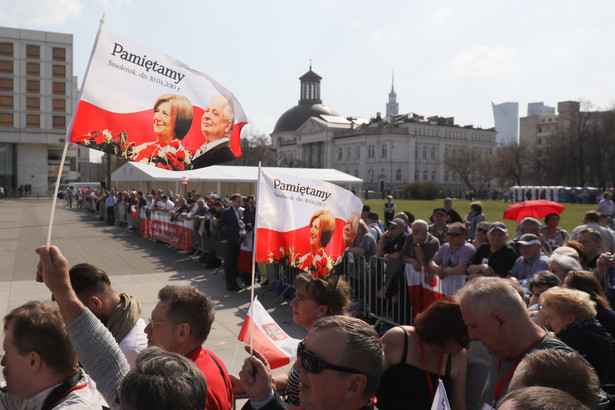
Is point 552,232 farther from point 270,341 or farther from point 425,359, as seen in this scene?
point 425,359

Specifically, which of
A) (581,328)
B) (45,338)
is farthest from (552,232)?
(45,338)

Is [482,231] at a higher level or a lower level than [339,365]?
higher

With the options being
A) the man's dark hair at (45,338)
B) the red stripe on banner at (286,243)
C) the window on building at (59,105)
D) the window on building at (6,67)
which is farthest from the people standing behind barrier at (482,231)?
the window on building at (6,67)

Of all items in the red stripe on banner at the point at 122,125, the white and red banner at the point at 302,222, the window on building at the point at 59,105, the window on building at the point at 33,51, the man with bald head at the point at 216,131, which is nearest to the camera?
the red stripe on banner at the point at 122,125

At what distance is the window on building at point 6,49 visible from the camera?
3054 inches

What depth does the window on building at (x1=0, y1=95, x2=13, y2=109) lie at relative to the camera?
78625 mm

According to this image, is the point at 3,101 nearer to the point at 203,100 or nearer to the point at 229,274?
the point at 229,274

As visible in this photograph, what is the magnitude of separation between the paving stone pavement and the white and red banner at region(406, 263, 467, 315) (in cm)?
186

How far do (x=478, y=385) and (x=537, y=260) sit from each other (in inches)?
143

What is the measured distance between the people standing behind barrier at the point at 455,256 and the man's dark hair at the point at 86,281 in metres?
5.07

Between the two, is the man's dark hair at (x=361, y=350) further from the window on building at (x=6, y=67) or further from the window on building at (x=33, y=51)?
the window on building at (x=6, y=67)

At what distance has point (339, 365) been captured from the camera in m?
2.21

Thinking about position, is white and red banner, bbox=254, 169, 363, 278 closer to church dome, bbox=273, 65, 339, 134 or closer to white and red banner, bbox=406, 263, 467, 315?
white and red banner, bbox=406, 263, 467, 315

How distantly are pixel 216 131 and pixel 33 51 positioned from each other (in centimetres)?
8795
